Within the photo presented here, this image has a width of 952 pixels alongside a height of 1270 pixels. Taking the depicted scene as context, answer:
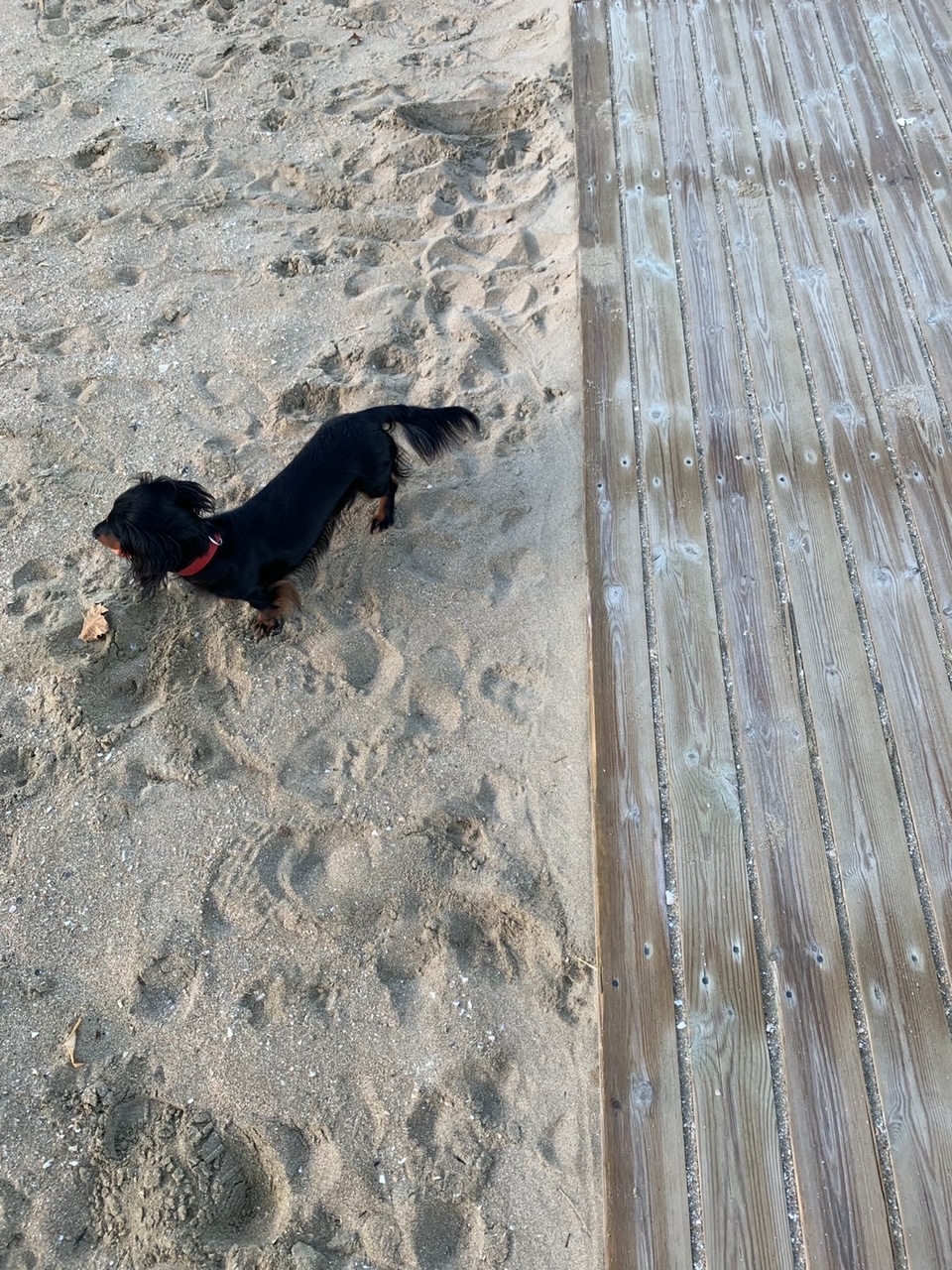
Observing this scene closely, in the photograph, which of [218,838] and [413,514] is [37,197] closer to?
[413,514]

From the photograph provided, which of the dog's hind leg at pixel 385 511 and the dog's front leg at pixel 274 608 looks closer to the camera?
the dog's front leg at pixel 274 608

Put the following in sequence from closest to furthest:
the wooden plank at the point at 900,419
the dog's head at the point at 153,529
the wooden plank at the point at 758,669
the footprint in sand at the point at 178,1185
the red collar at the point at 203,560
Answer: the wooden plank at the point at 758,669
the footprint in sand at the point at 178,1185
the wooden plank at the point at 900,419
the dog's head at the point at 153,529
the red collar at the point at 203,560

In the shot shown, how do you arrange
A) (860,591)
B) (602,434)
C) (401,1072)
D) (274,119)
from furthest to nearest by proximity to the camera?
(274,119)
(602,434)
(860,591)
(401,1072)

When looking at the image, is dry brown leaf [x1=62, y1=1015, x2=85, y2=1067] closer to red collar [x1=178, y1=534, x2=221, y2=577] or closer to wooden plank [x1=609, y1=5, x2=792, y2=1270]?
red collar [x1=178, y1=534, x2=221, y2=577]

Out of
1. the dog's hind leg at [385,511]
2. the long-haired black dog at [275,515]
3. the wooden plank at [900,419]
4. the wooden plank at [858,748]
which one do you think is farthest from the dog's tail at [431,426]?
the wooden plank at [900,419]

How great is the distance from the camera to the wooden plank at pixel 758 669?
5.73ft

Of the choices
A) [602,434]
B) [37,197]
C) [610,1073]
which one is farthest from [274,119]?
[610,1073]

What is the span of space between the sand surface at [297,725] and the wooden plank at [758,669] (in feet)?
1.23

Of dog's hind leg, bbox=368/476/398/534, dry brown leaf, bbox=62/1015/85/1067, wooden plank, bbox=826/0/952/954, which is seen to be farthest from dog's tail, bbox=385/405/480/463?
dry brown leaf, bbox=62/1015/85/1067

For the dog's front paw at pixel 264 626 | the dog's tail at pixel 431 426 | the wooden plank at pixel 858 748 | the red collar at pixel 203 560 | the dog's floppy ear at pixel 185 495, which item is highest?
the dog's floppy ear at pixel 185 495

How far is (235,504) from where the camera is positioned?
3.15 meters

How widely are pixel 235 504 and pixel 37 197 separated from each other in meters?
2.35

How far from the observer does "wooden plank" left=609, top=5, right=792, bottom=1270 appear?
1751mm

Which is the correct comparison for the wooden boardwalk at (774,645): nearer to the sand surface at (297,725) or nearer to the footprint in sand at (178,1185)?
the sand surface at (297,725)
